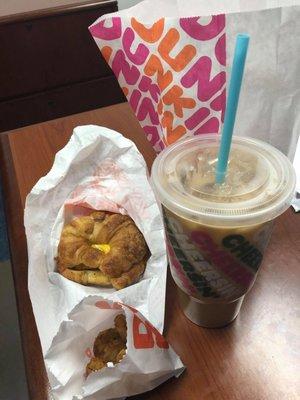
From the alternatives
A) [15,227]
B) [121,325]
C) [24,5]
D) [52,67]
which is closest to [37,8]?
[24,5]

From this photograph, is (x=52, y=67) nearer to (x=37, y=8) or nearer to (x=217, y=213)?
(x=37, y=8)

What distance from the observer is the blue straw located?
305mm

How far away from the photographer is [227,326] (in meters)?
0.45

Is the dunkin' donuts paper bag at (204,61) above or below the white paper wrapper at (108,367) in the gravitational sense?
above

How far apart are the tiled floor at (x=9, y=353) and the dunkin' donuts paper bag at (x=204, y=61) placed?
0.83m

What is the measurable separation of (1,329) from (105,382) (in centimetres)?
96

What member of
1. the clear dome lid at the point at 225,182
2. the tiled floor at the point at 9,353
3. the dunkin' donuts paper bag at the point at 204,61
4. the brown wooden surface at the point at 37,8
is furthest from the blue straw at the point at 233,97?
the brown wooden surface at the point at 37,8

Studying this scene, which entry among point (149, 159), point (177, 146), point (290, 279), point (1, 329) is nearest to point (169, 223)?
point (177, 146)

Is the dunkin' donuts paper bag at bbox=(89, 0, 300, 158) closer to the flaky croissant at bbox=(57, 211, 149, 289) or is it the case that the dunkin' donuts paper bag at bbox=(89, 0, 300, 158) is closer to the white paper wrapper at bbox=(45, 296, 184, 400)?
the flaky croissant at bbox=(57, 211, 149, 289)

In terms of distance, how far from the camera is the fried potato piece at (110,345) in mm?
406

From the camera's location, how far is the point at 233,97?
33 cm

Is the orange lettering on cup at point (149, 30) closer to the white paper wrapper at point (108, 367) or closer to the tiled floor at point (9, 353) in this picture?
the white paper wrapper at point (108, 367)

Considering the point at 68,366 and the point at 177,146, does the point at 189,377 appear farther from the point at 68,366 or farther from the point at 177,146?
the point at 177,146

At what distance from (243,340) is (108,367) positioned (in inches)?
6.1
